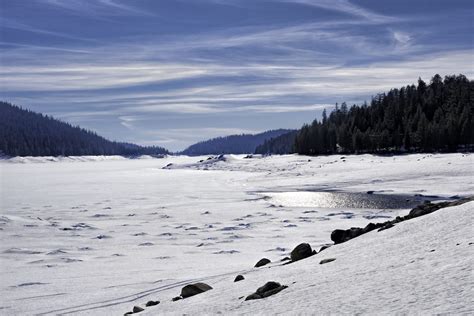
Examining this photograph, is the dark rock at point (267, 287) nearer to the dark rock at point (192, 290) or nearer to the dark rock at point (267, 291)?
the dark rock at point (267, 291)

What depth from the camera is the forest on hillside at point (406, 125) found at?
295 feet

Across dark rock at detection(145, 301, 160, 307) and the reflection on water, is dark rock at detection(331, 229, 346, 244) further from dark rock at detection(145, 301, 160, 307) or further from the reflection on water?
the reflection on water

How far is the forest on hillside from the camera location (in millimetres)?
90062

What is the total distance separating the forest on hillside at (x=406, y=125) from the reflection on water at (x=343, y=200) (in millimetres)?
53676

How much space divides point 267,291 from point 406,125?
99.5 meters

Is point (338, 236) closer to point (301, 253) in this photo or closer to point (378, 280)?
point (301, 253)

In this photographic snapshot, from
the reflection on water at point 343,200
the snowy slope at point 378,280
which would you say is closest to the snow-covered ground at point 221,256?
the snowy slope at point 378,280

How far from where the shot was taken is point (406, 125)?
3962 inches

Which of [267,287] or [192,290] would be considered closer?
[267,287]

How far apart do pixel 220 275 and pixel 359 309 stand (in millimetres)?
7431

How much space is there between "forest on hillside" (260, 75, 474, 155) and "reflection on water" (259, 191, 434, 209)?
53.7 meters

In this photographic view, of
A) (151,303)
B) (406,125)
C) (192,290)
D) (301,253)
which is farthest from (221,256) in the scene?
(406,125)

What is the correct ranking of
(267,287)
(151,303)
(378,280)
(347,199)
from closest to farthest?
1. (378,280)
2. (267,287)
3. (151,303)
4. (347,199)

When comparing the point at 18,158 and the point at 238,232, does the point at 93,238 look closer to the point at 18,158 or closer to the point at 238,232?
the point at 238,232
